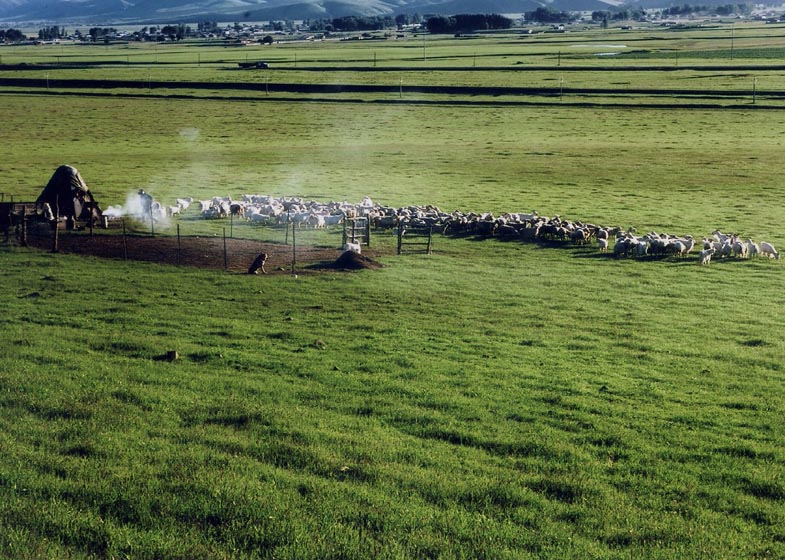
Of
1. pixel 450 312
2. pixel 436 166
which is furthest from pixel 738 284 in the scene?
pixel 436 166

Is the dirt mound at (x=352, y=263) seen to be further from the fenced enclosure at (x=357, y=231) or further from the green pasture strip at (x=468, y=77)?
the green pasture strip at (x=468, y=77)

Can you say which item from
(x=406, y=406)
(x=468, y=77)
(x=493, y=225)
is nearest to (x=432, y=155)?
(x=493, y=225)

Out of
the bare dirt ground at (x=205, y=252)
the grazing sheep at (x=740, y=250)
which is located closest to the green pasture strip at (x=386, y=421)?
the bare dirt ground at (x=205, y=252)

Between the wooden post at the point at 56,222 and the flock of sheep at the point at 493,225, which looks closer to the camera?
the wooden post at the point at 56,222

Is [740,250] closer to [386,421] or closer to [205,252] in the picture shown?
[205,252]

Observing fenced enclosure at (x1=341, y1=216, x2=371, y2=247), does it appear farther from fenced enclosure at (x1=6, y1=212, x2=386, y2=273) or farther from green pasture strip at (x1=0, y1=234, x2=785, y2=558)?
green pasture strip at (x1=0, y1=234, x2=785, y2=558)

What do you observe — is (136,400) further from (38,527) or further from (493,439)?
(493,439)

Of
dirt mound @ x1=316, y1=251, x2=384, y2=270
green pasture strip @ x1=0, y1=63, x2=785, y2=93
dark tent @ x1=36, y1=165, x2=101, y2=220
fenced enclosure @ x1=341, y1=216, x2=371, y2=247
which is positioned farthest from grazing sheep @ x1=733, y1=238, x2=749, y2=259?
green pasture strip @ x1=0, y1=63, x2=785, y2=93
